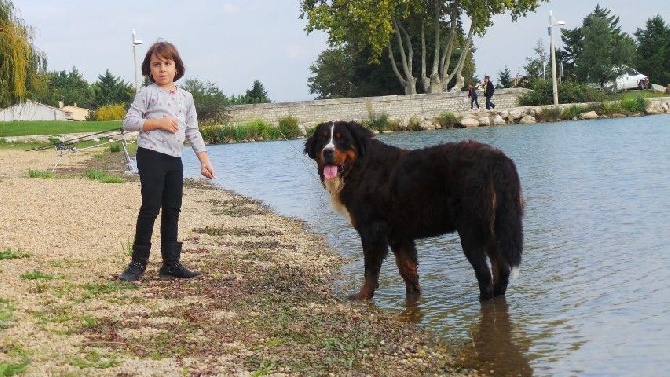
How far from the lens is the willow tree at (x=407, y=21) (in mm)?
59656

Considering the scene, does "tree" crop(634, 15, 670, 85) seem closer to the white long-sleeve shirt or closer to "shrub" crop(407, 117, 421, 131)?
"shrub" crop(407, 117, 421, 131)

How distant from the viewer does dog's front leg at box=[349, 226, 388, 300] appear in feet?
25.9

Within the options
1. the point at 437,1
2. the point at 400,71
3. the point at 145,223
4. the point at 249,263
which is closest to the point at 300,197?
the point at 249,263

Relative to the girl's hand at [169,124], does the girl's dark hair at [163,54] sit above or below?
above

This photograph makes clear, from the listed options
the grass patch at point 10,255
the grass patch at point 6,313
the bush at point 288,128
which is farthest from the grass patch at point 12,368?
the bush at point 288,128

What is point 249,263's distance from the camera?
9.53 meters

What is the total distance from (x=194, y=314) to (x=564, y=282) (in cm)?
385

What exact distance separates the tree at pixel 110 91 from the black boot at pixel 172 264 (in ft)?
283

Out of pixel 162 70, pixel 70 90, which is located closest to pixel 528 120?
pixel 162 70

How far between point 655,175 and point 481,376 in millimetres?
14684

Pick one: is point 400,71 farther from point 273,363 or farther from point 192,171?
point 273,363

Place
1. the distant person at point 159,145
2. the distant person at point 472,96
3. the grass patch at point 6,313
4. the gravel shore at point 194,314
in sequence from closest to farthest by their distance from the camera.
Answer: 1. the gravel shore at point 194,314
2. the grass patch at point 6,313
3. the distant person at point 159,145
4. the distant person at point 472,96

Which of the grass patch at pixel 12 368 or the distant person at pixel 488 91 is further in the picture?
the distant person at pixel 488 91

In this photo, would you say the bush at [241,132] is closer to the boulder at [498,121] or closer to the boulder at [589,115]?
the boulder at [498,121]
